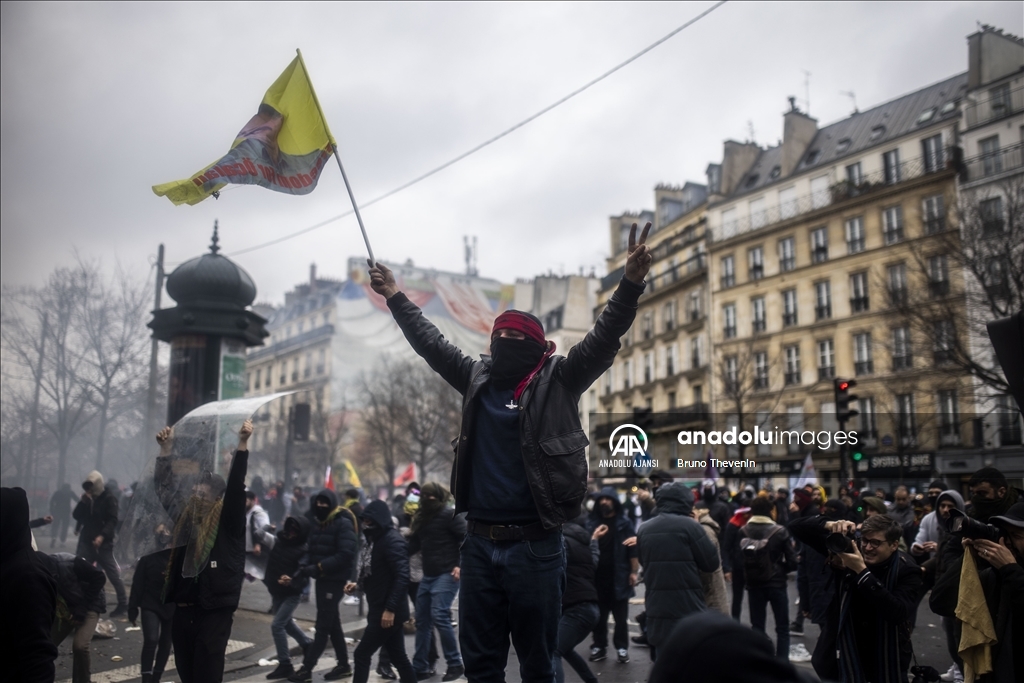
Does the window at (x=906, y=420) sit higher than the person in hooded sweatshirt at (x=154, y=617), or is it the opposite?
the window at (x=906, y=420)

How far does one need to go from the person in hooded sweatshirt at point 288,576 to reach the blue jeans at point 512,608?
5705mm

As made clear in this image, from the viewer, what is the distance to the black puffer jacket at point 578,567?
7.52 m

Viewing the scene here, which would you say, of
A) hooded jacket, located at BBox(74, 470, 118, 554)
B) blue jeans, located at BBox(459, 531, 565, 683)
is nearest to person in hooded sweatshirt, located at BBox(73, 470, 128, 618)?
hooded jacket, located at BBox(74, 470, 118, 554)

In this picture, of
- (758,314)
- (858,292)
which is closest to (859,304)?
(858,292)

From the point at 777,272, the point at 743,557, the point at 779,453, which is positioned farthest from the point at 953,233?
the point at 743,557

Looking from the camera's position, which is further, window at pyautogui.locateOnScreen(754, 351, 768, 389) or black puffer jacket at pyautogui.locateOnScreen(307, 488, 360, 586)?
window at pyautogui.locateOnScreen(754, 351, 768, 389)

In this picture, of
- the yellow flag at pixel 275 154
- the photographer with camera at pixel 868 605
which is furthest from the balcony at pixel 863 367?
the yellow flag at pixel 275 154

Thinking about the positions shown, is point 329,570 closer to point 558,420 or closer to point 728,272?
point 558,420

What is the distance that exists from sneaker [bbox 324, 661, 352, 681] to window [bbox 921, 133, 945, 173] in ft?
123

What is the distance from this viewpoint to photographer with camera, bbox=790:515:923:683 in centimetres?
472

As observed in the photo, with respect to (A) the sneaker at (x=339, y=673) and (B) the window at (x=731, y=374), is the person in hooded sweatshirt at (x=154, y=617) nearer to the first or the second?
(A) the sneaker at (x=339, y=673)

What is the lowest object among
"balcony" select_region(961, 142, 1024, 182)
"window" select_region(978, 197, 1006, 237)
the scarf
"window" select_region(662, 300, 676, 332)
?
the scarf

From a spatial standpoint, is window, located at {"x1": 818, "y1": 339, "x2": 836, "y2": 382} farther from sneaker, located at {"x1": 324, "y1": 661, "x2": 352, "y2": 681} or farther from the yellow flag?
the yellow flag

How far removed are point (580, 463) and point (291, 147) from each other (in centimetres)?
317
